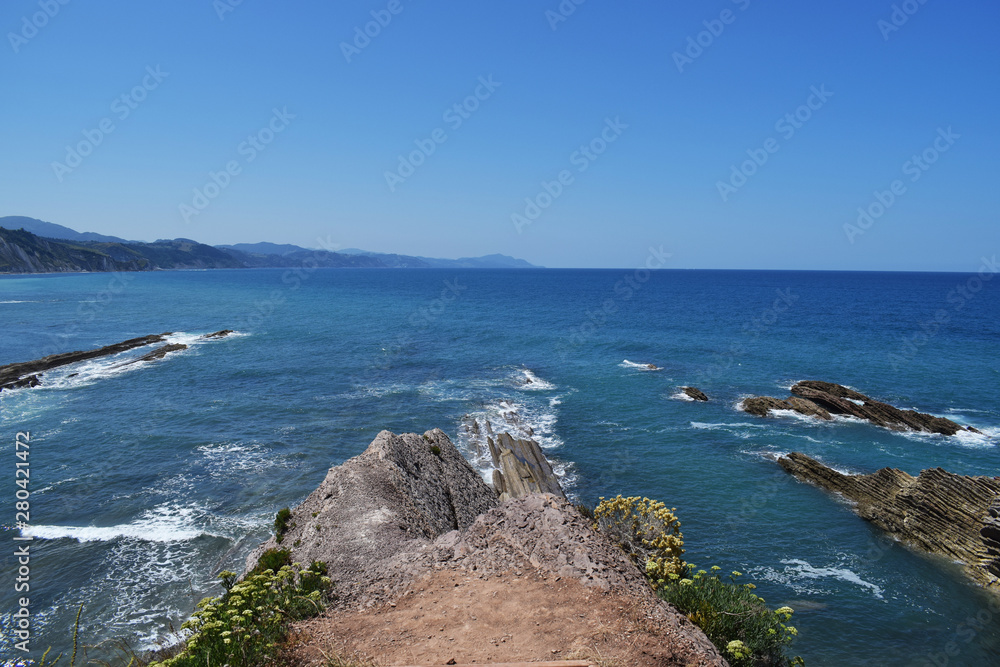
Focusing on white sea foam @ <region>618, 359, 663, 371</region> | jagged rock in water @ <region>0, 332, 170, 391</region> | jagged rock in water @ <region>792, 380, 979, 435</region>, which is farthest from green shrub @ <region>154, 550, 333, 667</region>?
jagged rock in water @ <region>0, 332, 170, 391</region>

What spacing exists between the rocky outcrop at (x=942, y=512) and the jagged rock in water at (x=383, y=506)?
19371 mm

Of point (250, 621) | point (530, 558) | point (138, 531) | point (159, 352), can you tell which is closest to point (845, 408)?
point (530, 558)

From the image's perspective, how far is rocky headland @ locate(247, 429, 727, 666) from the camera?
32.5ft

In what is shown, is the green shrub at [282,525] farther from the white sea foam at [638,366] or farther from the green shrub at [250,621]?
the white sea foam at [638,366]

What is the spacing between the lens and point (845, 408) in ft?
134

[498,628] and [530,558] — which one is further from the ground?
[530,558]

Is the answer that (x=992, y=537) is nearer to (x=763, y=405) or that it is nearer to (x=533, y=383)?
(x=763, y=405)

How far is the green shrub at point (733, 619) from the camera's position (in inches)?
444

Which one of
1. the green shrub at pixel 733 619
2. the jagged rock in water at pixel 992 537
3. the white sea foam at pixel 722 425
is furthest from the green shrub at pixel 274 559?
the white sea foam at pixel 722 425

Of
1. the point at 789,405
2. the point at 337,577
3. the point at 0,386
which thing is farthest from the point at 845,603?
the point at 0,386

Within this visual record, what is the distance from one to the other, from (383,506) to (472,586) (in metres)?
6.01

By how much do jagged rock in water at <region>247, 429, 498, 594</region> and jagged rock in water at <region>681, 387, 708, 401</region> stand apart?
2616 cm

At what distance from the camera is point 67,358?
54375 mm

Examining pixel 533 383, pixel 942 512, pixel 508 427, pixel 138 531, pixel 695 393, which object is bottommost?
pixel 138 531
